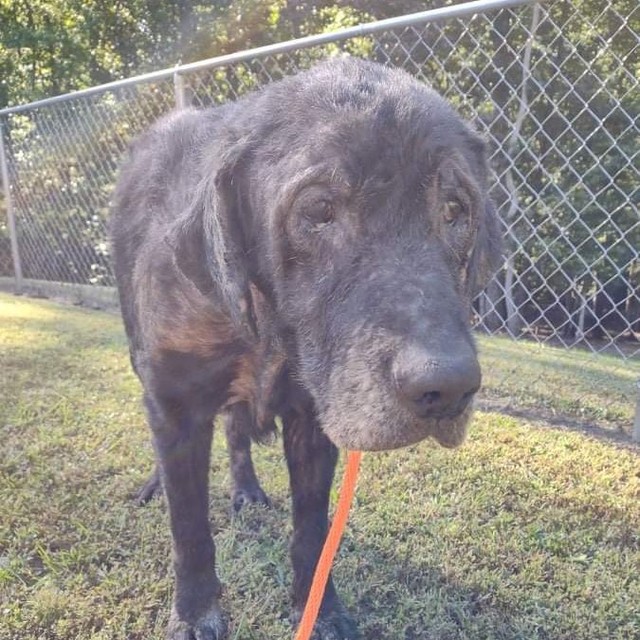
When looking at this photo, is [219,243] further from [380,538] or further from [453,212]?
[380,538]

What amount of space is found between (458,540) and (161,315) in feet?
5.24

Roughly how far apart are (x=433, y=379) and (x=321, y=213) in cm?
58

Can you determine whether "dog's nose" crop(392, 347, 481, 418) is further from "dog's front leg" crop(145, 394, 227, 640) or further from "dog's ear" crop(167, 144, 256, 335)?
"dog's front leg" crop(145, 394, 227, 640)

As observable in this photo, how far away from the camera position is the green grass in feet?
7.73

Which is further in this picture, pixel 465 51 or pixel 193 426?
pixel 465 51

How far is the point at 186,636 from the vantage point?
2.25 m

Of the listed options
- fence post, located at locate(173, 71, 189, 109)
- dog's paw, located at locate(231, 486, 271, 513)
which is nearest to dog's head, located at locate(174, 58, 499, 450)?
dog's paw, located at locate(231, 486, 271, 513)

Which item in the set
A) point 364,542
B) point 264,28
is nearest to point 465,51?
point 364,542

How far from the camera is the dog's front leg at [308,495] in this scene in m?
2.42

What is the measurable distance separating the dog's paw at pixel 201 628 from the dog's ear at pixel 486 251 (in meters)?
1.44

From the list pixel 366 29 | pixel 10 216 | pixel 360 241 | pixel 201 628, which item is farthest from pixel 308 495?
pixel 10 216

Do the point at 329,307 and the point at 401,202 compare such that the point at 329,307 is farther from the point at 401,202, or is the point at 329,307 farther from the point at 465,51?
the point at 465,51

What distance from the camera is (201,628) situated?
89.7 inches

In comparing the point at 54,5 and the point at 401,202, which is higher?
the point at 54,5
